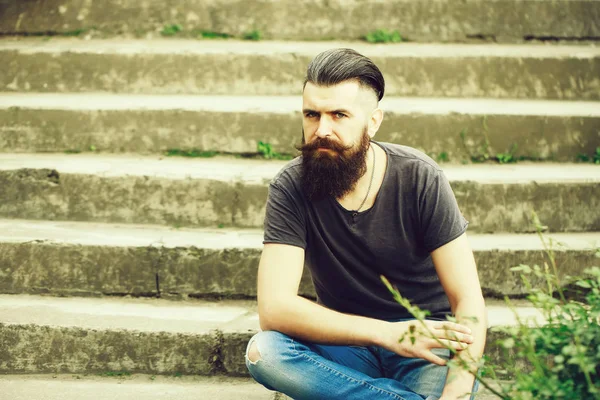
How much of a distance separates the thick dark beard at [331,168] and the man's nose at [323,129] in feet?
0.08

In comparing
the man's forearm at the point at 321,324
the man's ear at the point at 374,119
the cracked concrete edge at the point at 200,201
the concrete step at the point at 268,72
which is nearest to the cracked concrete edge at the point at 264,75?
the concrete step at the point at 268,72

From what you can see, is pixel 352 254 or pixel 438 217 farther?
pixel 352 254

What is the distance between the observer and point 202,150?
4.30 meters

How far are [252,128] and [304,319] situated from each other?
1884mm

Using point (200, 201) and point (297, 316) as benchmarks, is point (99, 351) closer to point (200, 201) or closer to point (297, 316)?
point (200, 201)

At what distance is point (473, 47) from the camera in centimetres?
488

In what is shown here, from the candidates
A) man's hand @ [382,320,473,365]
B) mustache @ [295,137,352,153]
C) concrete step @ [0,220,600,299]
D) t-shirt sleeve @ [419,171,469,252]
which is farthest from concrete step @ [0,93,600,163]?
man's hand @ [382,320,473,365]

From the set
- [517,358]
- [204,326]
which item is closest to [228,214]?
[204,326]

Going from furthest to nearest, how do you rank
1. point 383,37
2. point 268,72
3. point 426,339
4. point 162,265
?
point 383,37, point 268,72, point 162,265, point 426,339

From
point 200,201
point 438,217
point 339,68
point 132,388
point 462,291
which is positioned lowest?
point 132,388

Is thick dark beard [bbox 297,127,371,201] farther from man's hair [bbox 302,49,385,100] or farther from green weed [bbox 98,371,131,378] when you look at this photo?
green weed [bbox 98,371,131,378]

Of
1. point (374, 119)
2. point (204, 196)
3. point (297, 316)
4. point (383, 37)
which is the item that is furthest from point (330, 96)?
point (383, 37)

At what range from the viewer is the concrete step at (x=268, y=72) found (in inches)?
182

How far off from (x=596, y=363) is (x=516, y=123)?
270 cm
